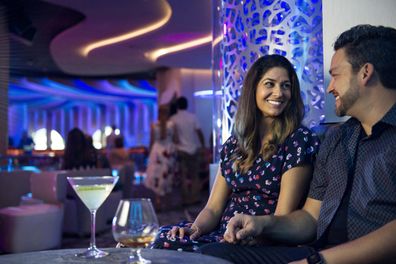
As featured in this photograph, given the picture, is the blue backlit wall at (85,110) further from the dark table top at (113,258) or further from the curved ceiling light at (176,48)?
the dark table top at (113,258)

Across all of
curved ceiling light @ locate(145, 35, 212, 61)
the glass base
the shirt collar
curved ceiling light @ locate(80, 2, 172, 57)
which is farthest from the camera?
curved ceiling light @ locate(145, 35, 212, 61)

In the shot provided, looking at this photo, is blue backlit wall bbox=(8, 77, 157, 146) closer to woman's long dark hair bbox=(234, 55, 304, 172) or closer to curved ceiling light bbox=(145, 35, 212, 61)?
curved ceiling light bbox=(145, 35, 212, 61)

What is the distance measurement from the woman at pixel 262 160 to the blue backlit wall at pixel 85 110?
16901mm

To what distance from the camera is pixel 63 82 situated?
53.9 feet

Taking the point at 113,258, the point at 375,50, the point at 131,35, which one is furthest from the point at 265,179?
the point at 131,35

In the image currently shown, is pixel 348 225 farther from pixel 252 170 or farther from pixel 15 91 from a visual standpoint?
pixel 15 91

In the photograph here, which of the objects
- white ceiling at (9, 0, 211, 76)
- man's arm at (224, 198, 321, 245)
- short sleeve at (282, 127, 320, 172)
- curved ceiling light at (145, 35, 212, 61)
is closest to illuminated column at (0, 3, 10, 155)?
white ceiling at (9, 0, 211, 76)

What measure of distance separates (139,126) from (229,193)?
71.7 ft

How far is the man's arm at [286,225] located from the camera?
1763mm

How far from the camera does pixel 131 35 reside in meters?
9.30

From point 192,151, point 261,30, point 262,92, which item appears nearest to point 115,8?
point 192,151

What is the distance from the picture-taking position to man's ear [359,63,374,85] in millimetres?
1729

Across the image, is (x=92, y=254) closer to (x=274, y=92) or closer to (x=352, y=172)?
(x=352, y=172)

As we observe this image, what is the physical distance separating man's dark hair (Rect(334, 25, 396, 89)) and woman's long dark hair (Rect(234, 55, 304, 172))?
1.56 feet
